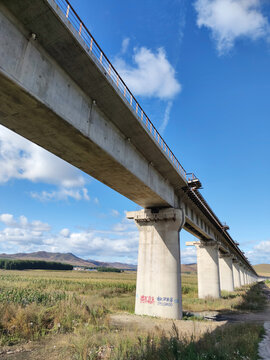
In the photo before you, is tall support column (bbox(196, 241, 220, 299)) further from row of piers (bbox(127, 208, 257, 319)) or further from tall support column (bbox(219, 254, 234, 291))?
row of piers (bbox(127, 208, 257, 319))

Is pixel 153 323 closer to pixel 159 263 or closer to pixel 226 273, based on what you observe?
pixel 159 263

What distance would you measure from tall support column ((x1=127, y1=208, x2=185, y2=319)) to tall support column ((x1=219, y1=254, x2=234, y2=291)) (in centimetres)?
3551

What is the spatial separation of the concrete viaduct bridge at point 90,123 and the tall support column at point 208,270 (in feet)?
58.8

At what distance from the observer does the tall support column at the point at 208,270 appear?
31.0 m

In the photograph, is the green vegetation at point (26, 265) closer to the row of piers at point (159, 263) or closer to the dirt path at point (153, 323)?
the row of piers at point (159, 263)

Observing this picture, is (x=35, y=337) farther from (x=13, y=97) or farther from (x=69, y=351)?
(x=13, y=97)

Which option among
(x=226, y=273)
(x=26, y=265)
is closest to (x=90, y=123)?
(x=226, y=273)

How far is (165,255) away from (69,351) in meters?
10.0

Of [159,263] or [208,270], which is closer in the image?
[159,263]

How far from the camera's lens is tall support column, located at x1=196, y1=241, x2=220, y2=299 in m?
31.0

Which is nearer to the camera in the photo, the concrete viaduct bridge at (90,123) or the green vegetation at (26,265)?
the concrete viaduct bridge at (90,123)

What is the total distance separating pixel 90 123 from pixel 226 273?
47.4 m

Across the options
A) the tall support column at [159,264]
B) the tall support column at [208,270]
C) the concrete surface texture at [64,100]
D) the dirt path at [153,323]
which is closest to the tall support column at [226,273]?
the tall support column at [208,270]

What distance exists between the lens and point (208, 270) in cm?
3247
